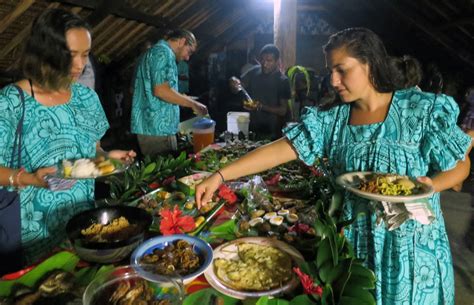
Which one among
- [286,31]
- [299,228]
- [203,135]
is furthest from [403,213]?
[286,31]

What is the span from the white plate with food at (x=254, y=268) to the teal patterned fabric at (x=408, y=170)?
1.32 feet

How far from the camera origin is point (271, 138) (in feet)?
12.6

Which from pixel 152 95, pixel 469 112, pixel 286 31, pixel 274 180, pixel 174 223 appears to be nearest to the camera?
pixel 174 223

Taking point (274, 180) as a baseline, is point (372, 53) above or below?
above

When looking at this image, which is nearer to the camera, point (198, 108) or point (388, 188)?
point (388, 188)

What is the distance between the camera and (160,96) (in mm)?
3566

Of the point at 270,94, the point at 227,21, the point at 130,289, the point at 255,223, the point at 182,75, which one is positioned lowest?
the point at 255,223

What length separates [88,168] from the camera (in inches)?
60.7

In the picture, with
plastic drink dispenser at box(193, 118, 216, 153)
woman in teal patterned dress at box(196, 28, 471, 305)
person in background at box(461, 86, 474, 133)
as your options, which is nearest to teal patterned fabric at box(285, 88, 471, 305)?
woman in teal patterned dress at box(196, 28, 471, 305)

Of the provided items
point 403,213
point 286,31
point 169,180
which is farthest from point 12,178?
point 286,31

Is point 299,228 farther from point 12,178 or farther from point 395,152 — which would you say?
point 12,178

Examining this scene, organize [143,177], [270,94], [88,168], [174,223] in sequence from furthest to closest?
[270,94], [143,177], [88,168], [174,223]

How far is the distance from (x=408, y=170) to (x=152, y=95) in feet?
9.08

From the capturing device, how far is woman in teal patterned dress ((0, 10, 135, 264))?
1585 mm
